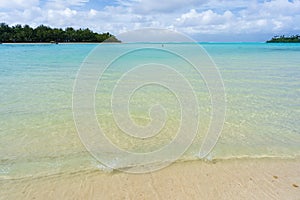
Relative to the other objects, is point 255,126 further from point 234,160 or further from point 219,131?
point 234,160

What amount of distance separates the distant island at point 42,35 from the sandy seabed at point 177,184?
9189 centimetres

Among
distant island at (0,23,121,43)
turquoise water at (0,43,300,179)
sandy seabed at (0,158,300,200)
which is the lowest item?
sandy seabed at (0,158,300,200)

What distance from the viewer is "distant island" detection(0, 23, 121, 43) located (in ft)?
299

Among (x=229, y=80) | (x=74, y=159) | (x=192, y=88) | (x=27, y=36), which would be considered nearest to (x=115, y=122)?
(x=74, y=159)

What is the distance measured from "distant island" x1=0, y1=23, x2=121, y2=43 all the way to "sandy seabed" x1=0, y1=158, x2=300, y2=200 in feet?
301

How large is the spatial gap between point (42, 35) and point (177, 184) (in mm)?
105110

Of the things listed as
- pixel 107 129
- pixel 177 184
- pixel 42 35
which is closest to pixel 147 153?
pixel 177 184

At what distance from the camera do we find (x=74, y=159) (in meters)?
4.17

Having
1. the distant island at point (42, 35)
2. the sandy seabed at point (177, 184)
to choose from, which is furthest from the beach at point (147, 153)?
the distant island at point (42, 35)

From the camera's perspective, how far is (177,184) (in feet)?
11.4

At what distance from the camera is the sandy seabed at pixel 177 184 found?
3.23 m

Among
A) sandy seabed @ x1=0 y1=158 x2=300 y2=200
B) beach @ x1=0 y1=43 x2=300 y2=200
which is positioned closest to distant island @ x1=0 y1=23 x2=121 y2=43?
beach @ x1=0 y1=43 x2=300 y2=200

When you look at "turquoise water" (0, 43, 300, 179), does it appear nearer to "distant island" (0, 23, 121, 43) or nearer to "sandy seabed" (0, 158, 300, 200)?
"sandy seabed" (0, 158, 300, 200)

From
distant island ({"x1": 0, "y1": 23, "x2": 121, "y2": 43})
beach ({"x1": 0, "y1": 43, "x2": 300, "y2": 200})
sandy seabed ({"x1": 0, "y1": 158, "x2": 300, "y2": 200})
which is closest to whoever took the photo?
sandy seabed ({"x1": 0, "y1": 158, "x2": 300, "y2": 200})
